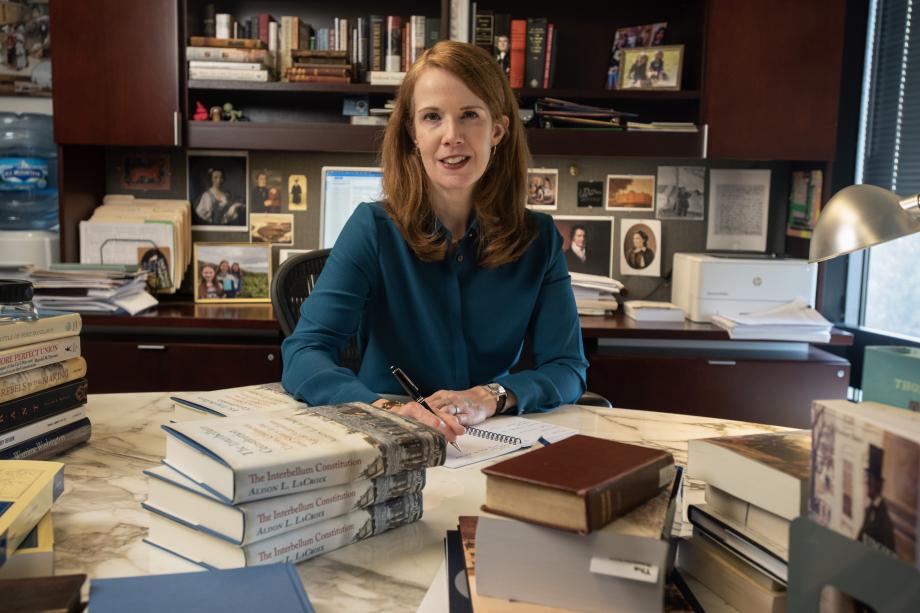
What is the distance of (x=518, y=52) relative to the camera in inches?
114

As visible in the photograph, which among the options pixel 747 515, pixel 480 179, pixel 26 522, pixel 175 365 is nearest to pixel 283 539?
pixel 26 522

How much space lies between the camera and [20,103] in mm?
3152

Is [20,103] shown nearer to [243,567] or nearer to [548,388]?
[548,388]

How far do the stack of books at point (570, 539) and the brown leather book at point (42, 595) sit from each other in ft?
1.06

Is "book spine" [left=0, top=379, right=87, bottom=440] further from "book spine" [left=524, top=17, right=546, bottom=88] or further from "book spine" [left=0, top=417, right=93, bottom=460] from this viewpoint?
"book spine" [left=524, top=17, right=546, bottom=88]

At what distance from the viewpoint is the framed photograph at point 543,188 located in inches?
127

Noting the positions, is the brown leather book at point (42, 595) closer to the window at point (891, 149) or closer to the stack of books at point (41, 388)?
the stack of books at point (41, 388)

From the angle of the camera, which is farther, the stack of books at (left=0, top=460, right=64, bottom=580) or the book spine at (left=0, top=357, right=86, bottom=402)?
the book spine at (left=0, top=357, right=86, bottom=402)

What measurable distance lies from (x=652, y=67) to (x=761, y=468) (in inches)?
95.4

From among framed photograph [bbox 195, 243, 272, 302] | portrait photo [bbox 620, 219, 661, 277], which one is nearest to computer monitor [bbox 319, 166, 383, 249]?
framed photograph [bbox 195, 243, 272, 302]

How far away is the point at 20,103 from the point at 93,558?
2.82 metres

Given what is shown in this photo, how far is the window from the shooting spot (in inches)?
110

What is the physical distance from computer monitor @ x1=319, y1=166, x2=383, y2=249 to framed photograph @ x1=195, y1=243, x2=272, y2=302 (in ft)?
0.86

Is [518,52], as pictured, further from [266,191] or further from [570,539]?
[570,539]
